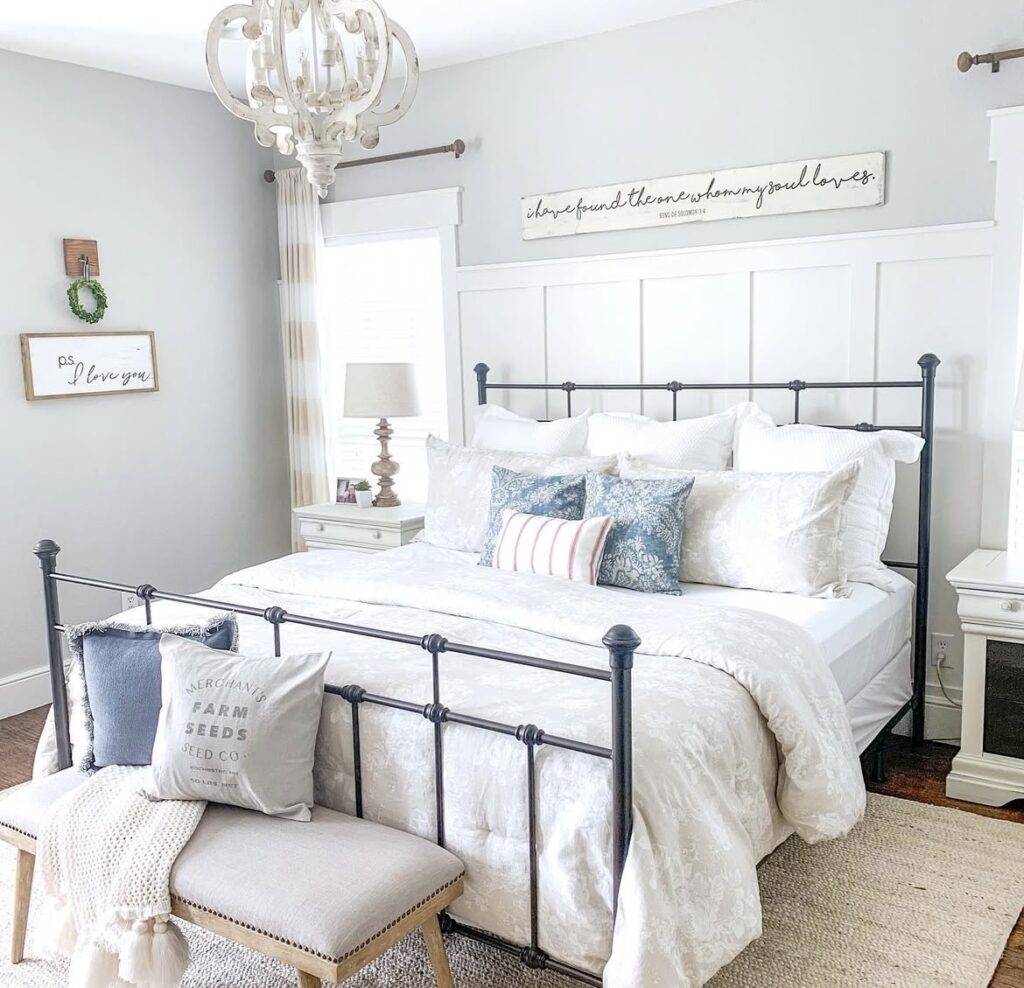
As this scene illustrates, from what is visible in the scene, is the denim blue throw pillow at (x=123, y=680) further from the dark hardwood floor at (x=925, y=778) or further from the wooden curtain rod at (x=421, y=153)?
the wooden curtain rod at (x=421, y=153)

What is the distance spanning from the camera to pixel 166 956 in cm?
203

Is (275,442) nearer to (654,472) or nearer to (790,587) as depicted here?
(654,472)

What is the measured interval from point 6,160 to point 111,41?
600 mm

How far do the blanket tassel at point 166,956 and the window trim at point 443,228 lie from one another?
9.15 feet

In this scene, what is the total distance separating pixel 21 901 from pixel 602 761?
145 centimetres

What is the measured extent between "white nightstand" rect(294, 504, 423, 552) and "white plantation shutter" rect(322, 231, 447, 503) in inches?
16.0

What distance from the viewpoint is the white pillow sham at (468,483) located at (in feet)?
11.7

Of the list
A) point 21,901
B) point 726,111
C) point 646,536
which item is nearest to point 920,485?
point 646,536

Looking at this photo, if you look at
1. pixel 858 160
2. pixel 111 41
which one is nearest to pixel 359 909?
pixel 858 160

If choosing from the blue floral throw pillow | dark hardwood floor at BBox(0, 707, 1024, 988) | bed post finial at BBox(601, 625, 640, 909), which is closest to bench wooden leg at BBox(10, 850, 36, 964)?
dark hardwood floor at BBox(0, 707, 1024, 988)

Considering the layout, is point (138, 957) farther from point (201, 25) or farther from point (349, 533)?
point (201, 25)

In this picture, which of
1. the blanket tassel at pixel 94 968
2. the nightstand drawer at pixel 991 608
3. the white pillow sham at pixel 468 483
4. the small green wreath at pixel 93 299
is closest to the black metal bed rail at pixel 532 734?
the blanket tassel at pixel 94 968

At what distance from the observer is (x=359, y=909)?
1.86 metres

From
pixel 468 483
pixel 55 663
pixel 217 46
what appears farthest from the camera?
pixel 468 483
